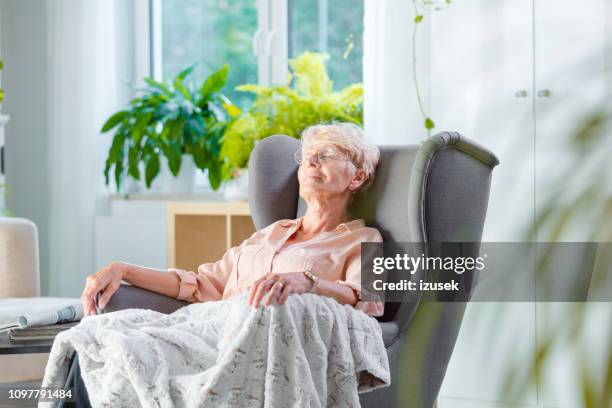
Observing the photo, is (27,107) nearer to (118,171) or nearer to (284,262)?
(118,171)

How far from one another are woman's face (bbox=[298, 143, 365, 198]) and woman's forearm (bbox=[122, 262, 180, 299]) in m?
0.38

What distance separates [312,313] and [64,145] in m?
2.54

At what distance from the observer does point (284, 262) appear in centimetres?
190

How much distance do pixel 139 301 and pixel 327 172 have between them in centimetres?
54

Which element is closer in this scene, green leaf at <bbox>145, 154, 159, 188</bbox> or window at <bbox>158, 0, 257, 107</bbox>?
green leaf at <bbox>145, 154, 159, 188</bbox>

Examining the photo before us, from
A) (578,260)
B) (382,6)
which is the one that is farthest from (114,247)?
(578,260)

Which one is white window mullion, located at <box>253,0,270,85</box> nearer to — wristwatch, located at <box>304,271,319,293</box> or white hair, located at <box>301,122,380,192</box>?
white hair, located at <box>301,122,380,192</box>

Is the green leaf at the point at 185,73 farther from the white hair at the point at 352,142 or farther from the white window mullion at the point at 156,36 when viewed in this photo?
the white hair at the point at 352,142

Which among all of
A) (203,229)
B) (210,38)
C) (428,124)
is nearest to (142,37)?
(210,38)

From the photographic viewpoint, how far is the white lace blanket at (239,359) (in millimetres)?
1441

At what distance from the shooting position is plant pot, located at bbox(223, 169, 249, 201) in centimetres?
301

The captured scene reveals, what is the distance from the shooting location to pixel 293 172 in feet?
7.39

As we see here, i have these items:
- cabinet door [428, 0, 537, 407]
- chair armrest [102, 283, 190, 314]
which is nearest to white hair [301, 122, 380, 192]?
cabinet door [428, 0, 537, 407]

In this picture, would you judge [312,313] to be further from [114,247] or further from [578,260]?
[114,247]
